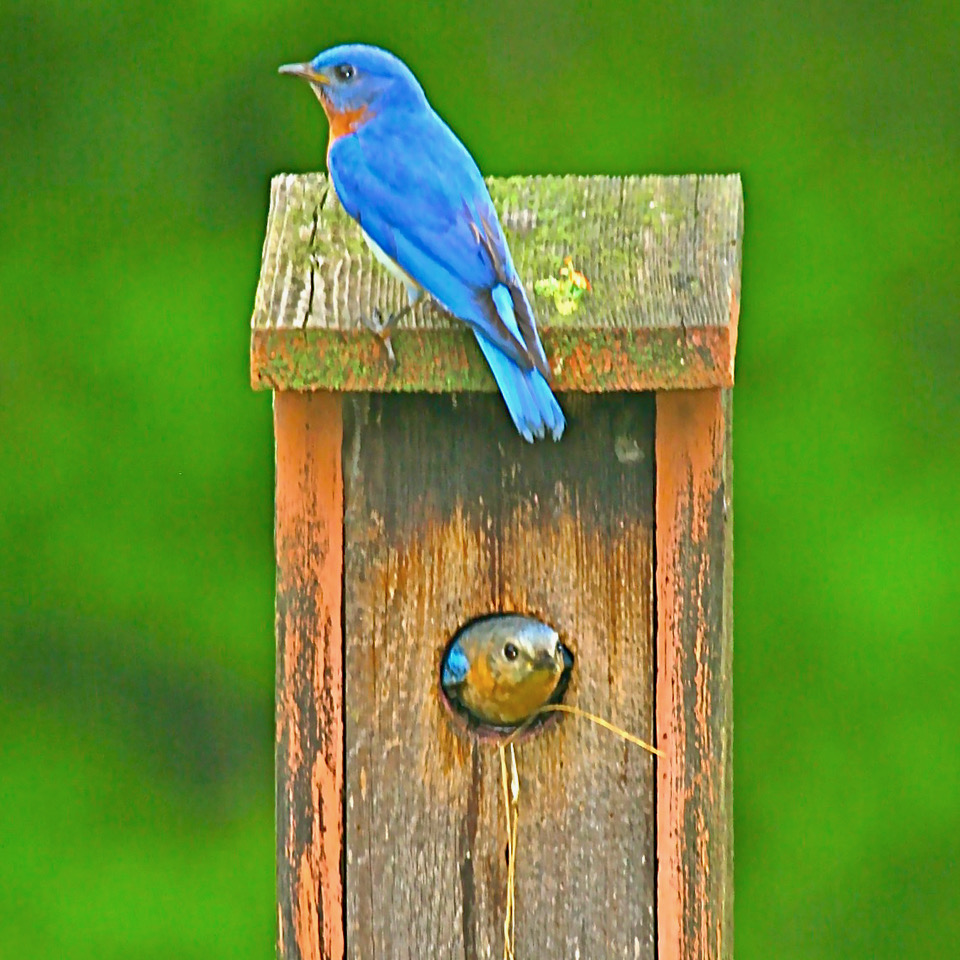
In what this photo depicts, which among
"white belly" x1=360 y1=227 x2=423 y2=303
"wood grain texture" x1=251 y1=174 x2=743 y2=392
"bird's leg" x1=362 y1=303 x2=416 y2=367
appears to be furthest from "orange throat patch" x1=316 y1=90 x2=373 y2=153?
"bird's leg" x1=362 y1=303 x2=416 y2=367

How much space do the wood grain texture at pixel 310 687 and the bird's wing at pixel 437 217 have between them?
0.64ft

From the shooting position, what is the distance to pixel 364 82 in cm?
232

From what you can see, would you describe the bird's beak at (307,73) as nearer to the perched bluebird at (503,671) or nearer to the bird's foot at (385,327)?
the bird's foot at (385,327)

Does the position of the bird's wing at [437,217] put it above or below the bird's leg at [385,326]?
above

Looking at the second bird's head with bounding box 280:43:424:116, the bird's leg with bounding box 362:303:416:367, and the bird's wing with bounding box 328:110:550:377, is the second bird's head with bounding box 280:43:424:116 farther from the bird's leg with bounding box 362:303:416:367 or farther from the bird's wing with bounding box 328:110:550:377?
the bird's leg with bounding box 362:303:416:367

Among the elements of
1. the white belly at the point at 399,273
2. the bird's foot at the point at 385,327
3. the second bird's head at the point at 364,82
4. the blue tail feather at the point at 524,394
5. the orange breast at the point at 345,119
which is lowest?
the blue tail feather at the point at 524,394

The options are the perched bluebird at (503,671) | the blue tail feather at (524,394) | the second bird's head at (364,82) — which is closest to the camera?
the blue tail feather at (524,394)

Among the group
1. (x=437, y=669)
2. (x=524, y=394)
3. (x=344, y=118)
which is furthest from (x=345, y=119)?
(x=437, y=669)

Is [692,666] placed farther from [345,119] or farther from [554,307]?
[345,119]

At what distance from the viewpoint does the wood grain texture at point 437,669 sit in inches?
83.8

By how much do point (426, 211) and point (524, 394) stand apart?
0.86 feet

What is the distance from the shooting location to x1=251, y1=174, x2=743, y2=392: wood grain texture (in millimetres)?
1994

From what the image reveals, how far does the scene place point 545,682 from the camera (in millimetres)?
2096

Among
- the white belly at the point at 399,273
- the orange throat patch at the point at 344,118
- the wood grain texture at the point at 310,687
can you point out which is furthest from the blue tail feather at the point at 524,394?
the orange throat patch at the point at 344,118
